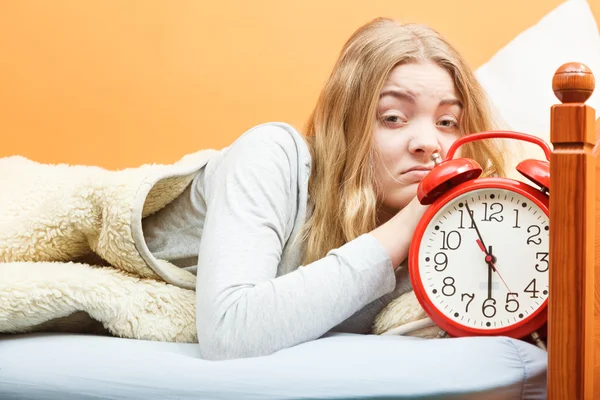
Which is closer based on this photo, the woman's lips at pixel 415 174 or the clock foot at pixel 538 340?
the clock foot at pixel 538 340

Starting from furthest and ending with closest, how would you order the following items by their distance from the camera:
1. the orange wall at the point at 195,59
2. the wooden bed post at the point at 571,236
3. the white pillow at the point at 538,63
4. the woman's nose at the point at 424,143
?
1. the orange wall at the point at 195,59
2. the white pillow at the point at 538,63
3. the woman's nose at the point at 424,143
4. the wooden bed post at the point at 571,236

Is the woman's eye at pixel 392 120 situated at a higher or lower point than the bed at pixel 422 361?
higher

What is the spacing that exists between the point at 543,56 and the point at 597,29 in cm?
18

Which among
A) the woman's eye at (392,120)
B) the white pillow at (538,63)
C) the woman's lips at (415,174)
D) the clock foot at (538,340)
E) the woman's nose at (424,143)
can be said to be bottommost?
the clock foot at (538,340)

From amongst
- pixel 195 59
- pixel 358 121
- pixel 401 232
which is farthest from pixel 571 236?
pixel 195 59

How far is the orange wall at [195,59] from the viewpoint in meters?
2.15

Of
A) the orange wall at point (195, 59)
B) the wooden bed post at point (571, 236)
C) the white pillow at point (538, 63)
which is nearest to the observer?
the wooden bed post at point (571, 236)

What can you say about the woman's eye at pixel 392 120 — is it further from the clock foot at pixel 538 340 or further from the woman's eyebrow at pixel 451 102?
the clock foot at pixel 538 340

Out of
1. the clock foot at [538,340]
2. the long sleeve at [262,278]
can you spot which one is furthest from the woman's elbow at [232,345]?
the clock foot at [538,340]

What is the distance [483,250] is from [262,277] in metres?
0.31

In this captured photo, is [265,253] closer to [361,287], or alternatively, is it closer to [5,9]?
[361,287]

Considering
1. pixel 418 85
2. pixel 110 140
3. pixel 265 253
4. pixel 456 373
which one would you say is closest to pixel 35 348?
pixel 265 253

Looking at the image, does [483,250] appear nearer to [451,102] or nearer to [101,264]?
[451,102]

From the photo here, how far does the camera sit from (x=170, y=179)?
135 cm
